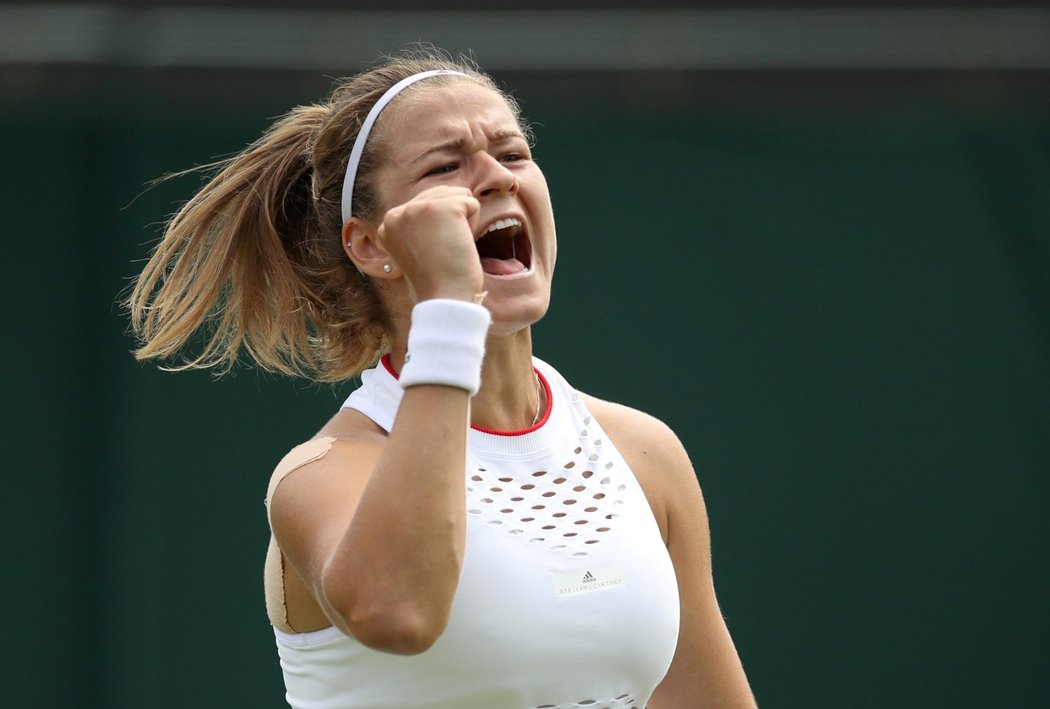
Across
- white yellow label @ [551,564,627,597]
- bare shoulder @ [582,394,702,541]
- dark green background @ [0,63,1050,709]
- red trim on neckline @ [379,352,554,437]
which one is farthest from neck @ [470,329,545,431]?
dark green background @ [0,63,1050,709]

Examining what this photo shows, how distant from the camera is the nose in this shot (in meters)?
1.60

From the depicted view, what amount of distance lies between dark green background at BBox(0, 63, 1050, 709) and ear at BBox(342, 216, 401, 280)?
1341 mm

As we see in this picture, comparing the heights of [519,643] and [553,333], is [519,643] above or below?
below

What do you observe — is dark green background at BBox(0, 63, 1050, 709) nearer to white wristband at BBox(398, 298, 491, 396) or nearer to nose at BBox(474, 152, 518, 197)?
nose at BBox(474, 152, 518, 197)

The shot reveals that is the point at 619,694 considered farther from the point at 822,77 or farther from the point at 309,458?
the point at 822,77

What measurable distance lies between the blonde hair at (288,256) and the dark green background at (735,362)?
1087 millimetres

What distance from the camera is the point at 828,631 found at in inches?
120

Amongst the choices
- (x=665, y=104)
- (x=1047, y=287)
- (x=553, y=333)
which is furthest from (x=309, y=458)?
(x=1047, y=287)

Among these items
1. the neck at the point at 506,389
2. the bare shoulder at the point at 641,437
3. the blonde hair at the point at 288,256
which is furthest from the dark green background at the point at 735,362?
the neck at the point at 506,389

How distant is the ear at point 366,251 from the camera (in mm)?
1670

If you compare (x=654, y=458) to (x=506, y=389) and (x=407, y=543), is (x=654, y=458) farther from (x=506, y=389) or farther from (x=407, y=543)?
(x=407, y=543)

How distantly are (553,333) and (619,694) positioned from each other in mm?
1690

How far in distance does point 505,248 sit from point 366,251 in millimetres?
181

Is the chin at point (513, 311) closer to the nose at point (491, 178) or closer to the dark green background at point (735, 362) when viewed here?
the nose at point (491, 178)
